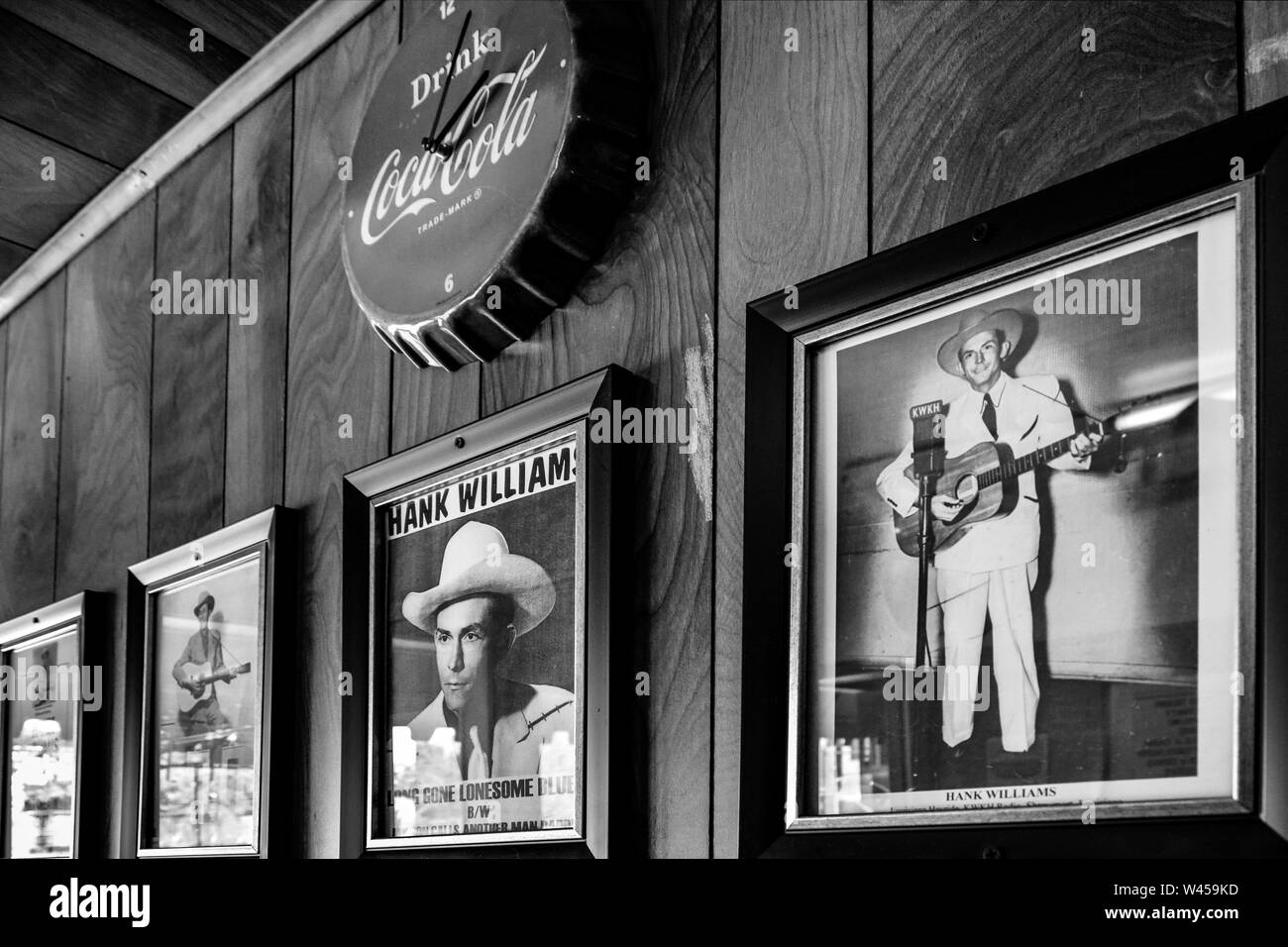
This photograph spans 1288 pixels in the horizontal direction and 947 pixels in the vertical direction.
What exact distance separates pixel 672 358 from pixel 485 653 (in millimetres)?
332

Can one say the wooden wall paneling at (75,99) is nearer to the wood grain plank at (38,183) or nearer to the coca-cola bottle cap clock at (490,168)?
the wood grain plank at (38,183)

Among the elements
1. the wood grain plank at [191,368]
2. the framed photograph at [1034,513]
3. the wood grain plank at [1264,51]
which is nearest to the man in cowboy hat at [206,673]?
the wood grain plank at [191,368]

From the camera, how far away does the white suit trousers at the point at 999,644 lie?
0.73m

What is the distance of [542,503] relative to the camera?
1.12 m

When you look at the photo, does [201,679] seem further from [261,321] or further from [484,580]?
[484,580]

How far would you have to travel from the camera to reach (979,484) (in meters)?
0.79

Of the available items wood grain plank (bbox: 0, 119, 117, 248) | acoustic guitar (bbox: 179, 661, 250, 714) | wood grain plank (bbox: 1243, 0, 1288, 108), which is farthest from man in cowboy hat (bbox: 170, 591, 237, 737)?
wood grain plank (bbox: 1243, 0, 1288, 108)

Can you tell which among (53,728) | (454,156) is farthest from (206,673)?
(454,156)

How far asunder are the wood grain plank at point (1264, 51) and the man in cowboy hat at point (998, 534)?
183mm

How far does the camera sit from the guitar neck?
0.75m

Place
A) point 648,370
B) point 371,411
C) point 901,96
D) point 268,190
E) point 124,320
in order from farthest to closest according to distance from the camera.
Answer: point 124,320 → point 268,190 → point 371,411 → point 648,370 → point 901,96
